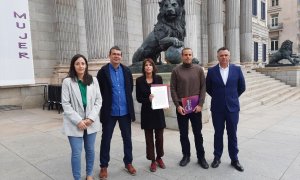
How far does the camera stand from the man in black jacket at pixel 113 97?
361 cm

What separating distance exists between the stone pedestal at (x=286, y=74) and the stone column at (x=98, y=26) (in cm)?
1366

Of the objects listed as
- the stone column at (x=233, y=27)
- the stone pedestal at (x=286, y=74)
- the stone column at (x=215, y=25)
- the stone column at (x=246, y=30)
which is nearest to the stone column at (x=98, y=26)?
the stone column at (x=215, y=25)

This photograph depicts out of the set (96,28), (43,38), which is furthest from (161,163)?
(43,38)

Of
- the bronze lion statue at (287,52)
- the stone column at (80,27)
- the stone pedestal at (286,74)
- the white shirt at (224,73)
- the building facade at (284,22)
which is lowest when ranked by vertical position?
the stone pedestal at (286,74)

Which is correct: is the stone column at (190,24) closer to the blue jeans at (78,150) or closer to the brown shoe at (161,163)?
the brown shoe at (161,163)

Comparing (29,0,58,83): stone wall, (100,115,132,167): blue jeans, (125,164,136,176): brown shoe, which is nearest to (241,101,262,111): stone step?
(125,164,136,176): brown shoe

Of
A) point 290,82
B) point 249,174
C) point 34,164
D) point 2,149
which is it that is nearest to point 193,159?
point 249,174

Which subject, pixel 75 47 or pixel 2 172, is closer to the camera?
pixel 2 172

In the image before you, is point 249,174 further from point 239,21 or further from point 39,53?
point 239,21

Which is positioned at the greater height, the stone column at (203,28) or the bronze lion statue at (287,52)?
the stone column at (203,28)

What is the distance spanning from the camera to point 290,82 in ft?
57.4

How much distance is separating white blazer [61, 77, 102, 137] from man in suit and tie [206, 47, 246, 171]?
1.89 m

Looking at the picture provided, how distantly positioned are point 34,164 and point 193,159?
2.74 meters

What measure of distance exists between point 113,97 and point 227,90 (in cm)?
175
